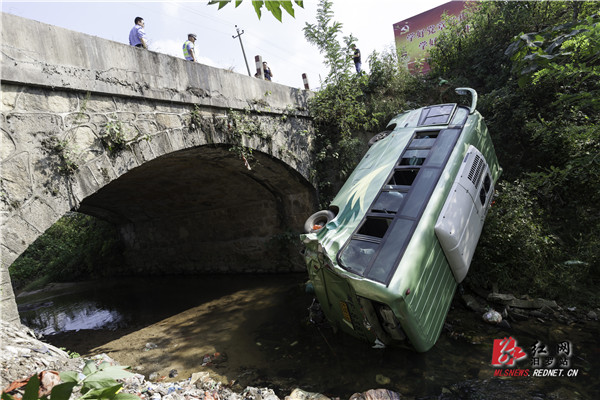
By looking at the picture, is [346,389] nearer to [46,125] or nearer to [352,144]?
[46,125]

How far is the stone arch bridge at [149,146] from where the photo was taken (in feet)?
11.1

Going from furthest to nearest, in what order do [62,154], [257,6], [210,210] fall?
[210,210], [62,154], [257,6]

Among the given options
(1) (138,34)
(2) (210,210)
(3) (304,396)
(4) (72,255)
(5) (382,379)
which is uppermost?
(1) (138,34)

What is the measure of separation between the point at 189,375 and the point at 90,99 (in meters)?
3.92

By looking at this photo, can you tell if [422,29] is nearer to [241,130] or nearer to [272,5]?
[241,130]

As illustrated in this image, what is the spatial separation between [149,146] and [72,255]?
12099mm

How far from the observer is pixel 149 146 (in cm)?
472

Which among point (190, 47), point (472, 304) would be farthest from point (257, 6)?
point (190, 47)

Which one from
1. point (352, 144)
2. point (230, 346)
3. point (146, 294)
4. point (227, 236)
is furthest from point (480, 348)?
point (146, 294)

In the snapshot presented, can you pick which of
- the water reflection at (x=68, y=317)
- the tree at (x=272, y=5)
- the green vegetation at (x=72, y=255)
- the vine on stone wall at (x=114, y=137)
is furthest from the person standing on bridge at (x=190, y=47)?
the green vegetation at (x=72, y=255)

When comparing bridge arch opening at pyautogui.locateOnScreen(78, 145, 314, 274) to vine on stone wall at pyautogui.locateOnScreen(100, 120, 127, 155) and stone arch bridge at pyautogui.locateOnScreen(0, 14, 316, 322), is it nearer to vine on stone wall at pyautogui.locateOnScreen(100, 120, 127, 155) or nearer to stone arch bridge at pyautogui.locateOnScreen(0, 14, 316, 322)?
stone arch bridge at pyautogui.locateOnScreen(0, 14, 316, 322)

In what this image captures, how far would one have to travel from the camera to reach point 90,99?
404cm

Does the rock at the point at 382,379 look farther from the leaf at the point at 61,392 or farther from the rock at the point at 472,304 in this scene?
the leaf at the point at 61,392

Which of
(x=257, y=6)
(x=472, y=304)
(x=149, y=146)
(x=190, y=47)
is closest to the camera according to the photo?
(x=257, y=6)
